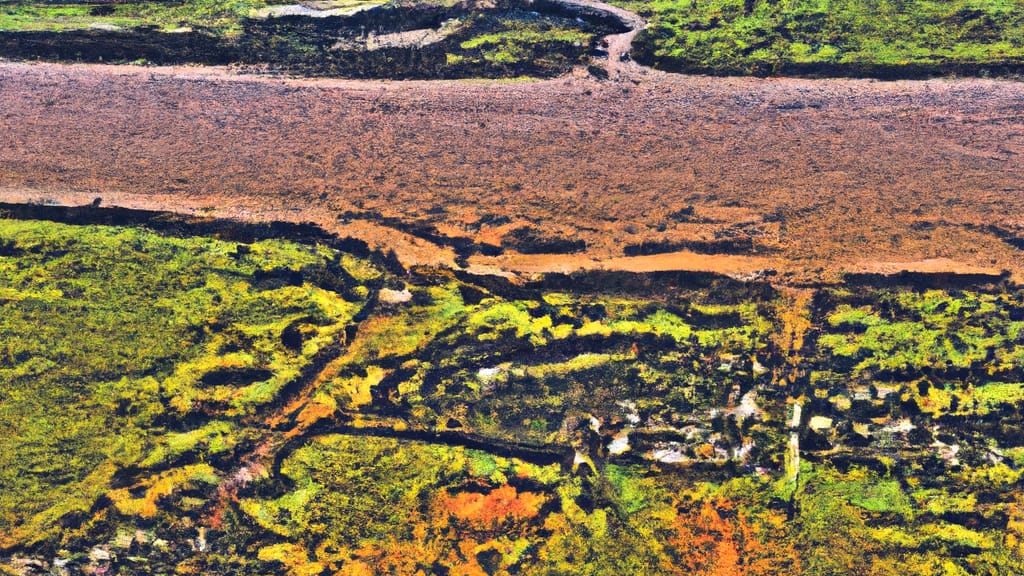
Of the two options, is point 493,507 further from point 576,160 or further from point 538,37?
point 538,37

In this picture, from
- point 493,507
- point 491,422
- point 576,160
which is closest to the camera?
point 493,507

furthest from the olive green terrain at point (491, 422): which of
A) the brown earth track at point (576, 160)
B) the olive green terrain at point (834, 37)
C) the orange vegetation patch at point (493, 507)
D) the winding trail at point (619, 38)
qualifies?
the olive green terrain at point (834, 37)

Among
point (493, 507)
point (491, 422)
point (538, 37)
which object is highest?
point (538, 37)

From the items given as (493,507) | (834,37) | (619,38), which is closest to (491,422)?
(493,507)

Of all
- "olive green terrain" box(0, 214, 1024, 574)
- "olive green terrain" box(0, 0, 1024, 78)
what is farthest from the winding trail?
"olive green terrain" box(0, 214, 1024, 574)

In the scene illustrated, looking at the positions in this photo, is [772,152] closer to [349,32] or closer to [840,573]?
[840,573]

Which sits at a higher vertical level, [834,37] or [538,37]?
[834,37]

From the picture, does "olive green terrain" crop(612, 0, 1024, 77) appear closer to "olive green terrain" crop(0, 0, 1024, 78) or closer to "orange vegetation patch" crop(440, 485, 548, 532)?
"olive green terrain" crop(0, 0, 1024, 78)

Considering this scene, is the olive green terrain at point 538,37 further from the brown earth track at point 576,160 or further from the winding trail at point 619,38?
the brown earth track at point 576,160
